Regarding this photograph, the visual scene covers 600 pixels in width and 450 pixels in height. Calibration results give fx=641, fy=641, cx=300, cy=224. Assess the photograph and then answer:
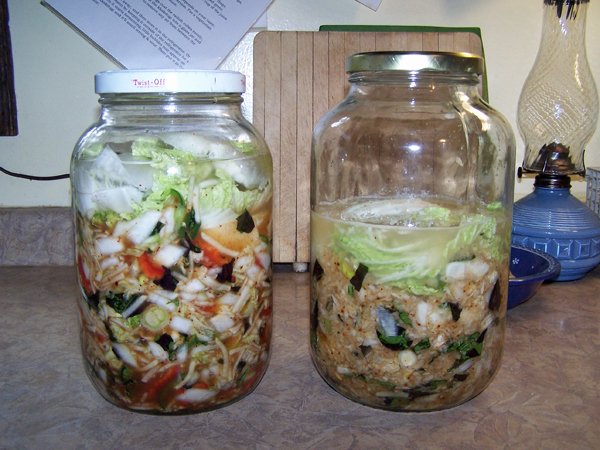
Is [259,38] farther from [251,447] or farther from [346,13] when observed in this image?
[251,447]

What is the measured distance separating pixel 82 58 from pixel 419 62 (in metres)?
0.65

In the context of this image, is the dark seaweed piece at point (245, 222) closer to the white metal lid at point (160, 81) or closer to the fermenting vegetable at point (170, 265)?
the fermenting vegetable at point (170, 265)

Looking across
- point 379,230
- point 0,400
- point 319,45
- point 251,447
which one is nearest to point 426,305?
point 379,230

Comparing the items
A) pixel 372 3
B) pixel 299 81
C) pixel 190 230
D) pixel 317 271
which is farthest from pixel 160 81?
pixel 372 3

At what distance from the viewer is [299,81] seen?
3.16ft

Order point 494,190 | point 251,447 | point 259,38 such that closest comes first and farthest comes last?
point 251,447, point 494,190, point 259,38

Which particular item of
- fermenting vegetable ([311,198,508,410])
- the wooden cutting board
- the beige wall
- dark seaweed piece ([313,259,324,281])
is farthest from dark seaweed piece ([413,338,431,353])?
the beige wall

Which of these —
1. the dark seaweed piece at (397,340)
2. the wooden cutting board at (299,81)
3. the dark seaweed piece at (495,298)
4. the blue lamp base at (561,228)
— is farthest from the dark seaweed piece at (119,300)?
the blue lamp base at (561,228)

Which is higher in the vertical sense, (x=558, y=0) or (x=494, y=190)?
(x=558, y=0)

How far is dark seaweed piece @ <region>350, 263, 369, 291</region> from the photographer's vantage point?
1.86 feet

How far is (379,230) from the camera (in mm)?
558

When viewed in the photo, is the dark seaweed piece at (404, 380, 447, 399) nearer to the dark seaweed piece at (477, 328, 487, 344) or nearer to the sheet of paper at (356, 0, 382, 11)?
the dark seaweed piece at (477, 328, 487, 344)

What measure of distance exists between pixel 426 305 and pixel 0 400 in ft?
1.35

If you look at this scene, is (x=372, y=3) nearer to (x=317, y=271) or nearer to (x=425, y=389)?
(x=317, y=271)
